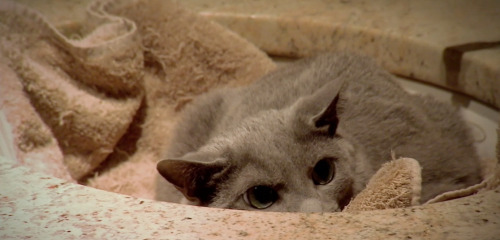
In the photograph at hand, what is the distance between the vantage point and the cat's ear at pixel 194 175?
1.01 m

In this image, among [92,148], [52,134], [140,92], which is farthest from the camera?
[140,92]

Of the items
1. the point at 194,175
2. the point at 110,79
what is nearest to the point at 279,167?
→ the point at 194,175

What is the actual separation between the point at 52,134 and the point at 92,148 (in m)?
0.16

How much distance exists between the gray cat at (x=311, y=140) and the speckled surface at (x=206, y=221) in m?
0.24

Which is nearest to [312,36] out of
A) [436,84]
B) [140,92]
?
[436,84]

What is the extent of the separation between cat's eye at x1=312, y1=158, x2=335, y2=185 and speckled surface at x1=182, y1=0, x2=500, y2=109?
664mm

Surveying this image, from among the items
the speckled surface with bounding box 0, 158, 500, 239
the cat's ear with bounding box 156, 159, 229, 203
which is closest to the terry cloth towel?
the cat's ear with bounding box 156, 159, 229, 203

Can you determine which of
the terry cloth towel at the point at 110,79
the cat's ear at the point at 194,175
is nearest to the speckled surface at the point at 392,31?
the terry cloth towel at the point at 110,79

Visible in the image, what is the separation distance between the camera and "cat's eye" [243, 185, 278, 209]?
1074mm

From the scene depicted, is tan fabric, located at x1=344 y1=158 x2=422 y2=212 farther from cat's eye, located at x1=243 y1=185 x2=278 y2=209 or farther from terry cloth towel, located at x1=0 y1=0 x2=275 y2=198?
terry cloth towel, located at x1=0 y1=0 x2=275 y2=198

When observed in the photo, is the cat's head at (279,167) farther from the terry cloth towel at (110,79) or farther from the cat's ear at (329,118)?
the terry cloth towel at (110,79)

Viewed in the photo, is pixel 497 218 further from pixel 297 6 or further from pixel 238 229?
pixel 297 6

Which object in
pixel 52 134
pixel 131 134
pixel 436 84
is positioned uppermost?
pixel 436 84

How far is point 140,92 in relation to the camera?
1.83m
